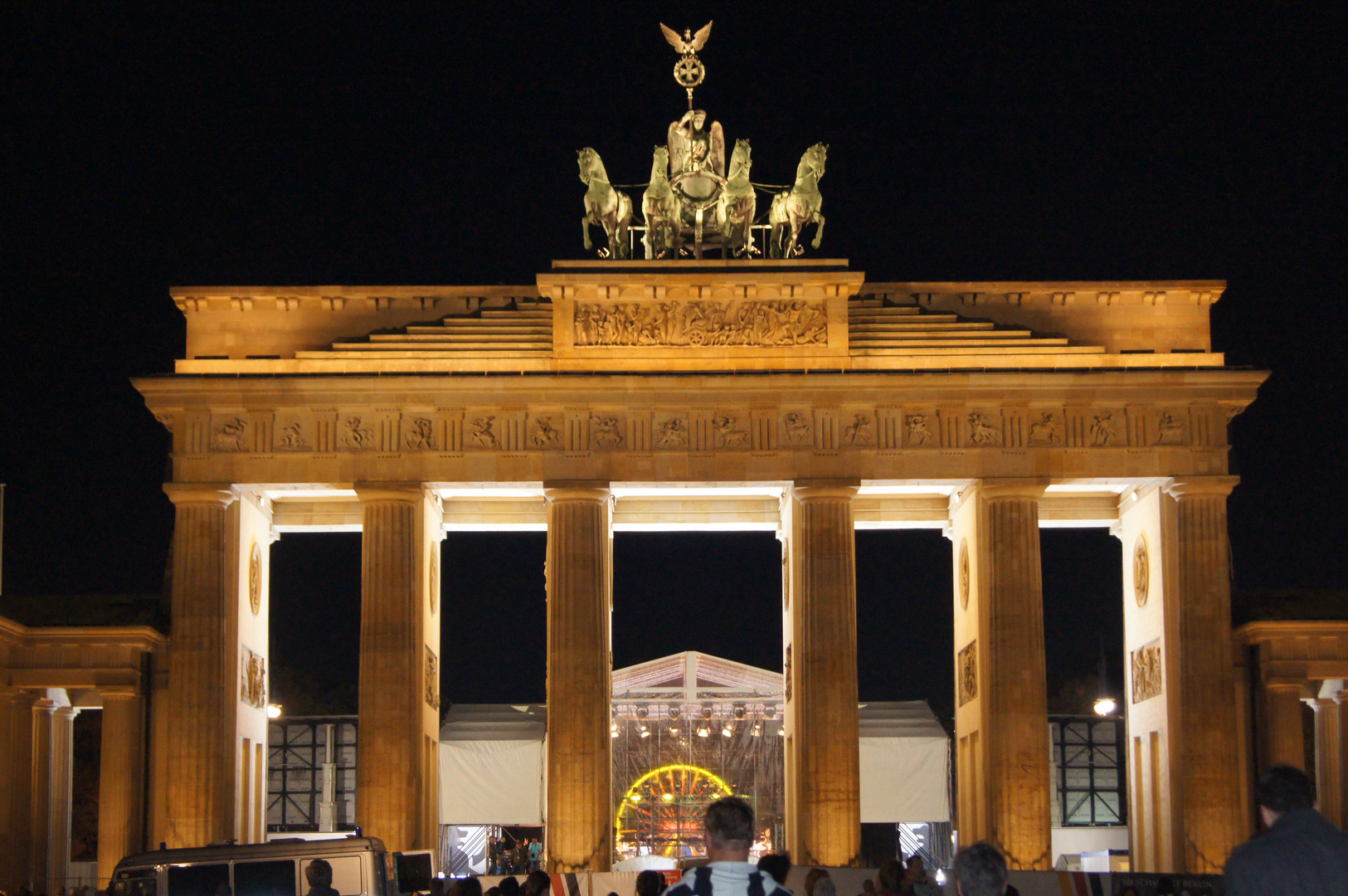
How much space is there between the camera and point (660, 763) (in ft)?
196

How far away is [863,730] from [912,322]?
13612mm

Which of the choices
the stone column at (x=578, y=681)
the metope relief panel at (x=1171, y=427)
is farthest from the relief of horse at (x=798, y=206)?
the metope relief panel at (x=1171, y=427)

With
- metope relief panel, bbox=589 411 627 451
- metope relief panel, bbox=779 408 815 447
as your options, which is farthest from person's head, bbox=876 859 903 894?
metope relief panel, bbox=589 411 627 451

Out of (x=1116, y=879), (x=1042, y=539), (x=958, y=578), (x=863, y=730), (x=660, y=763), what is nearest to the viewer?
(x=1116, y=879)

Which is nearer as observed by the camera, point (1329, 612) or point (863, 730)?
point (1329, 612)

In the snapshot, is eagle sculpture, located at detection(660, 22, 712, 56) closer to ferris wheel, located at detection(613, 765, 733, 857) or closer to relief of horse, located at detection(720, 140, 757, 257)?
relief of horse, located at detection(720, 140, 757, 257)

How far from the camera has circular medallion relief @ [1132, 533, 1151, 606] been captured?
1825 inches

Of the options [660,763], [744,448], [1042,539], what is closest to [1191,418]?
[744,448]

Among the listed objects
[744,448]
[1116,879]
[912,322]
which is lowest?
[1116,879]

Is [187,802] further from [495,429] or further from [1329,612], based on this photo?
[1329,612]

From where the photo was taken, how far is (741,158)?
4662 cm

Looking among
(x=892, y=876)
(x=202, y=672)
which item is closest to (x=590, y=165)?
(x=202, y=672)

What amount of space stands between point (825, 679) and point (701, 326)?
9640 millimetres

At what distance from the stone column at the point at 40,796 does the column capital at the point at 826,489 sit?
2073 cm
